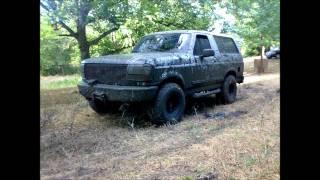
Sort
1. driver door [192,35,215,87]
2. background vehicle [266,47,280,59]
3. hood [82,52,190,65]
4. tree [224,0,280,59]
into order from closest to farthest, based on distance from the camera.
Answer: background vehicle [266,47,280,59] → tree [224,0,280,59] → hood [82,52,190,65] → driver door [192,35,215,87]

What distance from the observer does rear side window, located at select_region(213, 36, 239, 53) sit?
11.0ft

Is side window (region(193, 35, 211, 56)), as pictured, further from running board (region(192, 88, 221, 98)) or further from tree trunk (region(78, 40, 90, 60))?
tree trunk (region(78, 40, 90, 60))

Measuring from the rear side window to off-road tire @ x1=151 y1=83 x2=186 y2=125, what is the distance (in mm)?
610

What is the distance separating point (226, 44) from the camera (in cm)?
349

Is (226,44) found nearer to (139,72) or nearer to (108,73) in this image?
(139,72)

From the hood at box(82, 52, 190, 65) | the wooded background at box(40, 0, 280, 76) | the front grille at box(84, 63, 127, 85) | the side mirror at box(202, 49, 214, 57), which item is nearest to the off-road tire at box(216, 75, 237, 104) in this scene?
the side mirror at box(202, 49, 214, 57)

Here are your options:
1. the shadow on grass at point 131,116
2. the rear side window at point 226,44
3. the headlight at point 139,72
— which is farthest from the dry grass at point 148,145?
the rear side window at point 226,44

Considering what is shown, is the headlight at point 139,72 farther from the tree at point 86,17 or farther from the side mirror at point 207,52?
the side mirror at point 207,52
